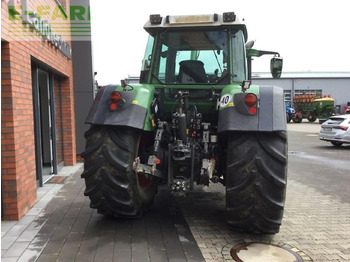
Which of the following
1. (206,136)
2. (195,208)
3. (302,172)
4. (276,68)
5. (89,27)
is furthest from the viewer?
(89,27)

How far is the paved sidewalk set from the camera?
A: 348cm

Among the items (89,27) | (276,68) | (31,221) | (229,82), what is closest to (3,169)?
(31,221)

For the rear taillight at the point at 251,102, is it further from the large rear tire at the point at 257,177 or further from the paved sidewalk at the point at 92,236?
the paved sidewalk at the point at 92,236

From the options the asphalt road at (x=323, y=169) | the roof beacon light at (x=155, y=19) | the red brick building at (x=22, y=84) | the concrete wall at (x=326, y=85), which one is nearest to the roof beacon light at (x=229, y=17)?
the roof beacon light at (x=155, y=19)

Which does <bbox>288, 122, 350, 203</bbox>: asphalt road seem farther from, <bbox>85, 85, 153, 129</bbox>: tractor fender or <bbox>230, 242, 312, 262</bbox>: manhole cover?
<bbox>85, 85, 153, 129</bbox>: tractor fender

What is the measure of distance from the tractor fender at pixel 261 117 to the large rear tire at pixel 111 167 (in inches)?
42.4

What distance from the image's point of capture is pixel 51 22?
6.94m

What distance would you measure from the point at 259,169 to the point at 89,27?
288 inches

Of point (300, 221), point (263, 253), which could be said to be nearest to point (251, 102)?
point (263, 253)

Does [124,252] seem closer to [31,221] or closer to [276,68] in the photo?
[31,221]

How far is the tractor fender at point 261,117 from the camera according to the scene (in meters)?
3.59

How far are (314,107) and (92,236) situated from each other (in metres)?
30.9

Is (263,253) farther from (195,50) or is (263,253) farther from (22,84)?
(22,84)

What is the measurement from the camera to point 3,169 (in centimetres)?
449
